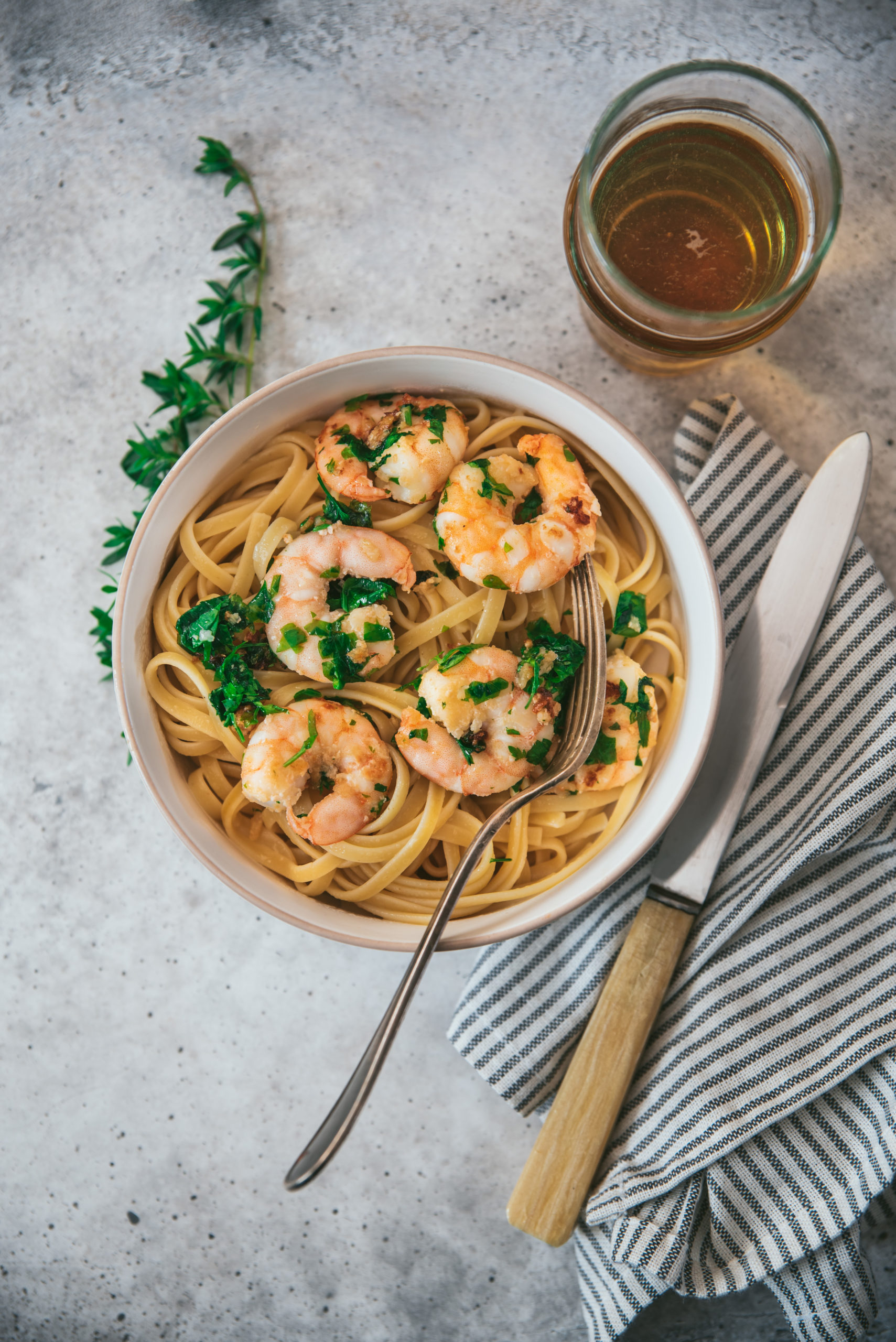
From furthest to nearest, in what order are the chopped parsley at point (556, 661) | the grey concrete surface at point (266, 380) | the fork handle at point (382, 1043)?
the grey concrete surface at point (266, 380) → the chopped parsley at point (556, 661) → the fork handle at point (382, 1043)

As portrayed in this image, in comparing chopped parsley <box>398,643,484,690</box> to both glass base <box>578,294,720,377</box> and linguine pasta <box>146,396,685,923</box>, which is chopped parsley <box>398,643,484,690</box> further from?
glass base <box>578,294,720,377</box>

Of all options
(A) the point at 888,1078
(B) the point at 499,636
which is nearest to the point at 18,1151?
(B) the point at 499,636

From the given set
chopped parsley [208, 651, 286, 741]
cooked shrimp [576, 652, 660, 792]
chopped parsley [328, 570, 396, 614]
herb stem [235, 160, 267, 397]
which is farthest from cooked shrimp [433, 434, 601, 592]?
herb stem [235, 160, 267, 397]

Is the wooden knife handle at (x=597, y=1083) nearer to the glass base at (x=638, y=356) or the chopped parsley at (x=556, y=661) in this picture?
the chopped parsley at (x=556, y=661)

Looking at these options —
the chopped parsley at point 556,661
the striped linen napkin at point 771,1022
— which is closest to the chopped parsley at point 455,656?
the chopped parsley at point 556,661

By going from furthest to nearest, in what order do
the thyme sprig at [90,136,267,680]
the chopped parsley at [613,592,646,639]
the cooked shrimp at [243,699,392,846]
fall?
the thyme sprig at [90,136,267,680] → the chopped parsley at [613,592,646,639] → the cooked shrimp at [243,699,392,846]

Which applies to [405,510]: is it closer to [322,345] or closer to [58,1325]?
[322,345]
